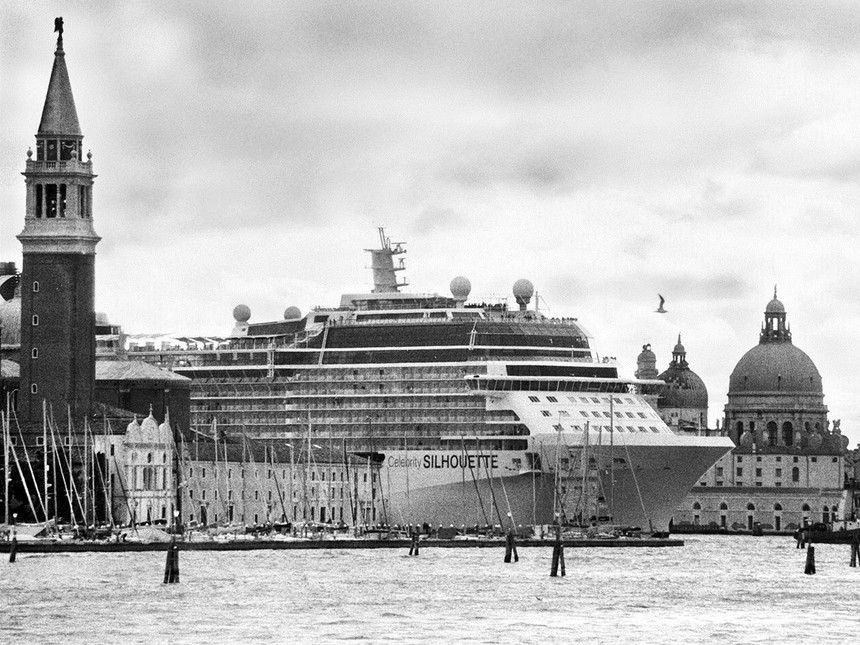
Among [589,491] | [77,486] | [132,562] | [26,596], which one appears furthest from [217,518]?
[26,596]

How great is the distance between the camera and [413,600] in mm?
95938

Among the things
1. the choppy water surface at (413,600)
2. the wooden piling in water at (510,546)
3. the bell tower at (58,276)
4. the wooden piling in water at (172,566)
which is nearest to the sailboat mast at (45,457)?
the bell tower at (58,276)

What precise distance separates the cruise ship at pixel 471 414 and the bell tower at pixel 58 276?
12.0m

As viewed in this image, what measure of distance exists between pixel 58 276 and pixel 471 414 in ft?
72.9

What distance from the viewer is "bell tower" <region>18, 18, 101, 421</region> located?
145750 mm

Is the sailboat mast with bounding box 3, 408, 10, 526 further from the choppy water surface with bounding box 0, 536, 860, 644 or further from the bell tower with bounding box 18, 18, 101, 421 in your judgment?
the choppy water surface with bounding box 0, 536, 860, 644

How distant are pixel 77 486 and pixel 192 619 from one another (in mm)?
58370

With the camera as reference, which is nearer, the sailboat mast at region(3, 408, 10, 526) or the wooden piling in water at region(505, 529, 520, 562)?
the wooden piling in water at region(505, 529, 520, 562)

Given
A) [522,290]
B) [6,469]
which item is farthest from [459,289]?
[6,469]

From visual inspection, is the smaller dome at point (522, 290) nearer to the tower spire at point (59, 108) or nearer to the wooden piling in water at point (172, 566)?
the tower spire at point (59, 108)

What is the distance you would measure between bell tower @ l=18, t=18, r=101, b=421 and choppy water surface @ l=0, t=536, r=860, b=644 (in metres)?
23.0

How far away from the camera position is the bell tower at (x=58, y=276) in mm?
145750

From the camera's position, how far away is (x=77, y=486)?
14425 cm

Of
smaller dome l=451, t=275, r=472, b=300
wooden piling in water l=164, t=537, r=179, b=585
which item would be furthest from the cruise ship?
wooden piling in water l=164, t=537, r=179, b=585
